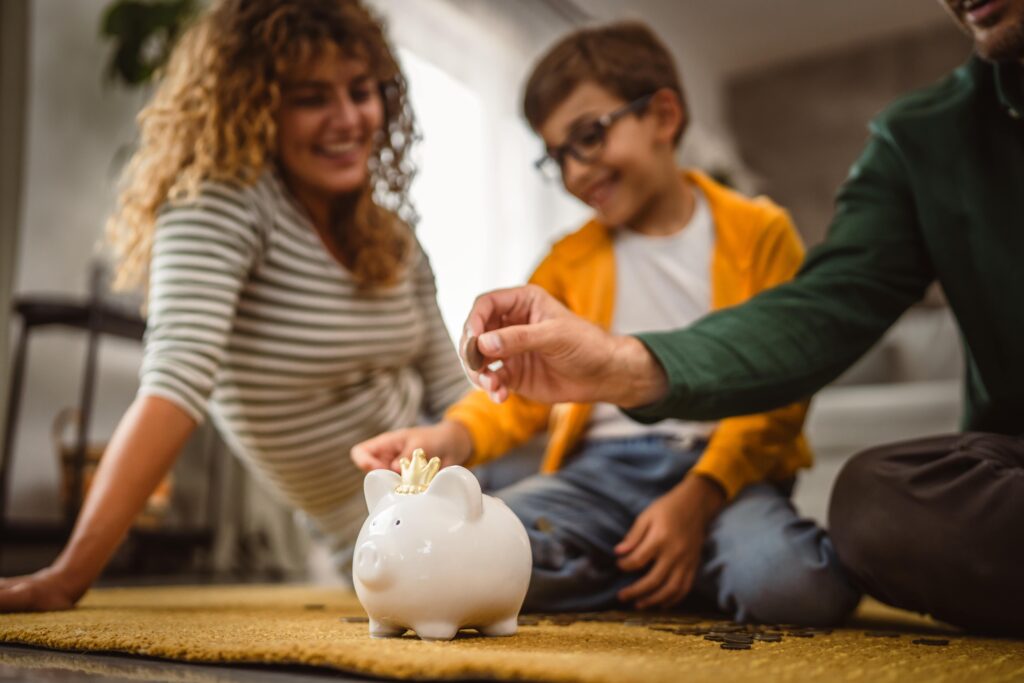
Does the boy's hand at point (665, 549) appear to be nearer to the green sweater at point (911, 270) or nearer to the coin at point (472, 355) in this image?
the green sweater at point (911, 270)

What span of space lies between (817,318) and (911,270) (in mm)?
179

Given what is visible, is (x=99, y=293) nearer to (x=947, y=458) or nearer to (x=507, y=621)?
(x=507, y=621)

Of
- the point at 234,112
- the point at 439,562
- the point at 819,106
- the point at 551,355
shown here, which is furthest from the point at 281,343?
the point at 819,106

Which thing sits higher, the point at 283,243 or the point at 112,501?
the point at 283,243

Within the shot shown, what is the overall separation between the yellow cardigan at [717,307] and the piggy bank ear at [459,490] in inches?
17.5

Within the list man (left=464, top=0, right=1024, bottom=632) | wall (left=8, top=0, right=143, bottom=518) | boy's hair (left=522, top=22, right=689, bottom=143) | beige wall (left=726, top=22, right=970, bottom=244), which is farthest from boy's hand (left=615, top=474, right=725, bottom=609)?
beige wall (left=726, top=22, right=970, bottom=244)

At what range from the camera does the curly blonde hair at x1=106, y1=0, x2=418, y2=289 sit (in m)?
1.15

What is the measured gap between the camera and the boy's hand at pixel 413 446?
34.1 inches

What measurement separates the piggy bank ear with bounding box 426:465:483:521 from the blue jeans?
0.36 meters

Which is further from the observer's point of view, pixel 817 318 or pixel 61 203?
pixel 61 203

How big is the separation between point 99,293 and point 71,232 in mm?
384

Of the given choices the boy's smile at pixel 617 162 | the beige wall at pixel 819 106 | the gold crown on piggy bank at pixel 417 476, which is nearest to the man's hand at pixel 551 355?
the gold crown on piggy bank at pixel 417 476

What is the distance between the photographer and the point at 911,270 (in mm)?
1033

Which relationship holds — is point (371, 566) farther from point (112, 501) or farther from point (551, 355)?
point (112, 501)
